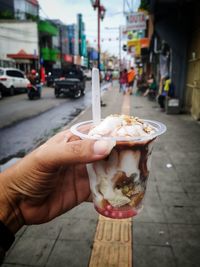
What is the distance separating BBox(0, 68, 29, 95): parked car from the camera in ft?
67.4

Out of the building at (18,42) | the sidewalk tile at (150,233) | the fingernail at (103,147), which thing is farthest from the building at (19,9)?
the fingernail at (103,147)

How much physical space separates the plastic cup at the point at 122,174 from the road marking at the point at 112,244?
1.35 meters

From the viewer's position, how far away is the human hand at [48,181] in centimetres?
147

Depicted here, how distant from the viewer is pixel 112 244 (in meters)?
3.14

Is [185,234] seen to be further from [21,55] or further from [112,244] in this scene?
[21,55]

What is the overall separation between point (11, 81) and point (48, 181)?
68.5 ft

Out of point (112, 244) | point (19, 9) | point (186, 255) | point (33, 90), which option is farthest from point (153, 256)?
point (19, 9)

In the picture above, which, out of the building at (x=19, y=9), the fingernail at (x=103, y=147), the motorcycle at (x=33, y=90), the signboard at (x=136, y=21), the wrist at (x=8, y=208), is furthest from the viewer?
the building at (x=19, y=9)

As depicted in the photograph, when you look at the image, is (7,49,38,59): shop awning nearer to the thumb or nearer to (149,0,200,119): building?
(149,0,200,119): building

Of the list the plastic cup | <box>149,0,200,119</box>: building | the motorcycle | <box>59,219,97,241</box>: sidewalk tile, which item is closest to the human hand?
the plastic cup

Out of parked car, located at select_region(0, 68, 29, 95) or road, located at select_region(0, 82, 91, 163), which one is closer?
road, located at select_region(0, 82, 91, 163)

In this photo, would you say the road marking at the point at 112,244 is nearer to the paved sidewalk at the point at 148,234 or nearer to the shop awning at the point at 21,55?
the paved sidewalk at the point at 148,234

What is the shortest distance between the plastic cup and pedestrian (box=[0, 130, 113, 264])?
0.11 metres

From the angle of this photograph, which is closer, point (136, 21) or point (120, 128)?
point (120, 128)
